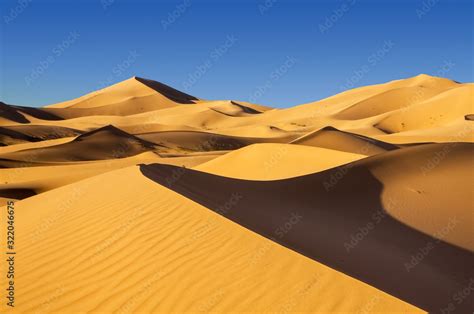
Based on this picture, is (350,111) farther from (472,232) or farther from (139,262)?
(139,262)

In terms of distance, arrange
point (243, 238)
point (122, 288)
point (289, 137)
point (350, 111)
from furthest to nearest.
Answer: point (350, 111) → point (289, 137) → point (243, 238) → point (122, 288)

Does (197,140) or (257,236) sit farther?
(197,140)

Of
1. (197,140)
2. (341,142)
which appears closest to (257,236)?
(341,142)

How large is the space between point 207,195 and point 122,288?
151 inches

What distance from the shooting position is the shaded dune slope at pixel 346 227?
584 cm

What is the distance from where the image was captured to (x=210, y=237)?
5.30m

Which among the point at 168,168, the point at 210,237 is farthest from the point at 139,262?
the point at 168,168

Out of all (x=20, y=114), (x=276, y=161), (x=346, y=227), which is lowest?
(x=346, y=227)

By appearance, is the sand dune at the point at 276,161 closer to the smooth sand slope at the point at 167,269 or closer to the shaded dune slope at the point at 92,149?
the smooth sand slope at the point at 167,269

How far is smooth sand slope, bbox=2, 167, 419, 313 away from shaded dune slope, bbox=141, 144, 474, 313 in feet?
2.06

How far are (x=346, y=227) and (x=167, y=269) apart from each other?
16.0ft

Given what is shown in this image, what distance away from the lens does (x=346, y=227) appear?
8508 mm

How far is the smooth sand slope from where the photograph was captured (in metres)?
3.90

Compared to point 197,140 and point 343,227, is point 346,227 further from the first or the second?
point 197,140
